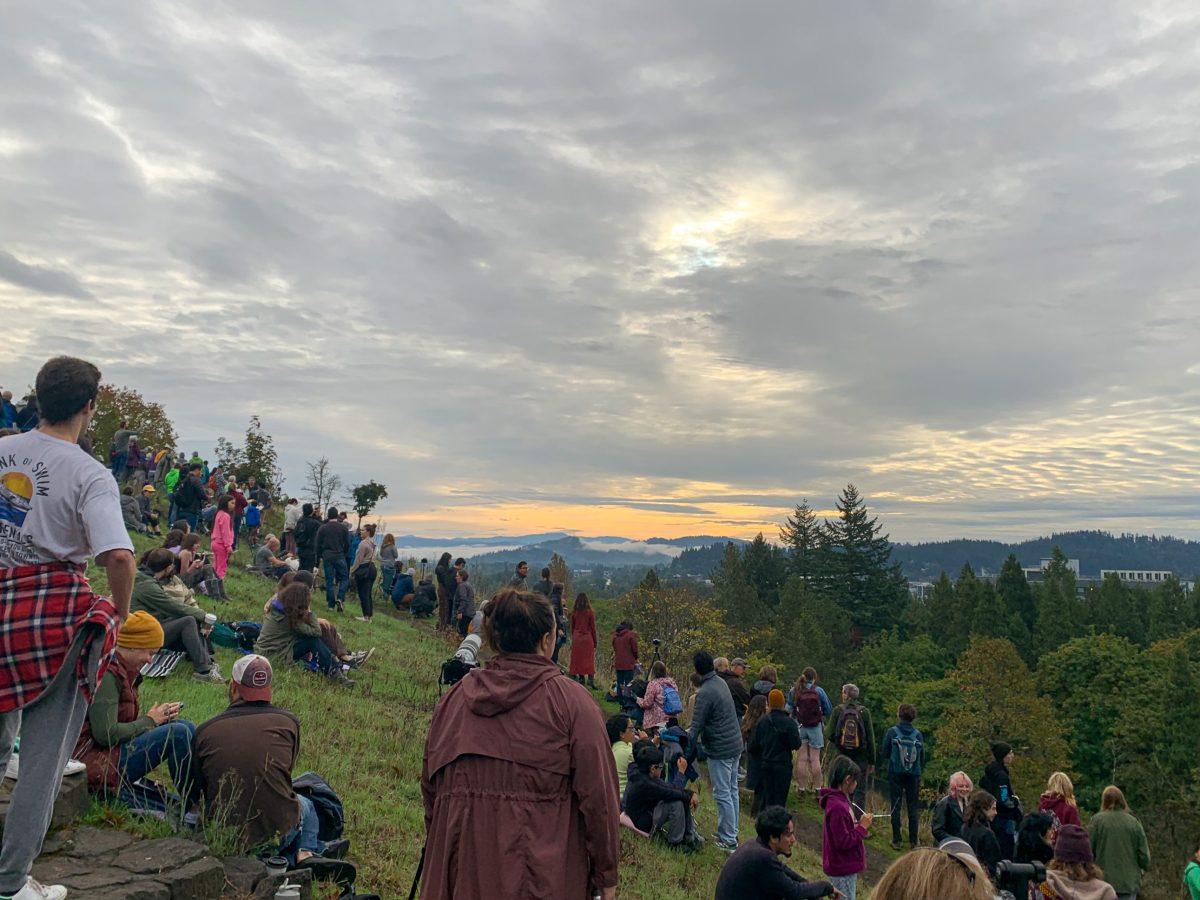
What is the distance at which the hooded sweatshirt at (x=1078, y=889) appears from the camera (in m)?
6.27

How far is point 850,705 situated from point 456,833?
36.0ft

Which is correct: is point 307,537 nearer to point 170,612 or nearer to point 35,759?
point 170,612

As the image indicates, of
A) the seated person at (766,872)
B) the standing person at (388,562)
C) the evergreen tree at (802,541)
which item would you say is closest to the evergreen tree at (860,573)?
the evergreen tree at (802,541)

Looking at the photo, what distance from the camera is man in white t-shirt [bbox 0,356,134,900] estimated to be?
327 cm

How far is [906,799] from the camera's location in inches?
494

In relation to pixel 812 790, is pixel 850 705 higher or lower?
higher

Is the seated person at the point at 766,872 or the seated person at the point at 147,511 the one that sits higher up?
the seated person at the point at 147,511

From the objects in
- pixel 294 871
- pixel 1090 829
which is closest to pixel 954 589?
pixel 1090 829

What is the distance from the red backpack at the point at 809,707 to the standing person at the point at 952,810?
15.6 ft

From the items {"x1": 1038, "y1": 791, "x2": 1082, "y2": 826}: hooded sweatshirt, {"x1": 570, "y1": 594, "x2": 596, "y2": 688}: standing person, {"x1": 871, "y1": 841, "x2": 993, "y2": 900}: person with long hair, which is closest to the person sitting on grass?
{"x1": 570, "y1": 594, "x2": 596, "y2": 688}: standing person

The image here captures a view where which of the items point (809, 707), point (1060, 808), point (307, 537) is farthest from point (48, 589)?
point (307, 537)

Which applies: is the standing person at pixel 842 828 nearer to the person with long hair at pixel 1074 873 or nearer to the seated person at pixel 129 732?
the person with long hair at pixel 1074 873

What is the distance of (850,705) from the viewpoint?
41.9ft

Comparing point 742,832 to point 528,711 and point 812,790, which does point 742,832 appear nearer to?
point 812,790
